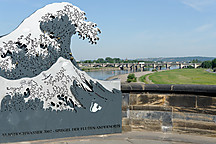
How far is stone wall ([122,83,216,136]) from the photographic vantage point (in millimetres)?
5047

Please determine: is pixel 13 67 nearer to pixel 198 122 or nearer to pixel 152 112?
pixel 152 112

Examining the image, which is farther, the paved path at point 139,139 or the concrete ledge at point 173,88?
the concrete ledge at point 173,88

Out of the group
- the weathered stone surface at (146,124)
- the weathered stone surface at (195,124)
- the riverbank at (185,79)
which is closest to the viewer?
the weathered stone surface at (195,124)

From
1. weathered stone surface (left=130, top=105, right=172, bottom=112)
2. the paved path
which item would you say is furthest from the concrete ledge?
the paved path

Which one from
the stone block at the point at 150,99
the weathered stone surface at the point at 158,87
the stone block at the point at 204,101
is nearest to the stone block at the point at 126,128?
the stone block at the point at 150,99

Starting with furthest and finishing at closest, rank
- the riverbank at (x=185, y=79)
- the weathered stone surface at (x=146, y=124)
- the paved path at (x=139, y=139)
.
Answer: the riverbank at (x=185, y=79), the weathered stone surface at (x=146, y=124), the paved path at (x=139, y=139)

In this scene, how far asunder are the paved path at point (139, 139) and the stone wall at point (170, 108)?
0.75 feet

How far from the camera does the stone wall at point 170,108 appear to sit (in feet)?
16.6

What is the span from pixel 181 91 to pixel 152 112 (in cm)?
90

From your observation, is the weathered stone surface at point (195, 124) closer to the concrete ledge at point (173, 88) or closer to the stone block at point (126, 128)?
the concrete ledge at point (173, 88)

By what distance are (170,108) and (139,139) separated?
45.9 inches

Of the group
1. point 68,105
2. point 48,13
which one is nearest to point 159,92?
point 68,105

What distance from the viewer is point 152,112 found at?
5.45 meters

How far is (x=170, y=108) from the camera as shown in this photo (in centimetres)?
537
